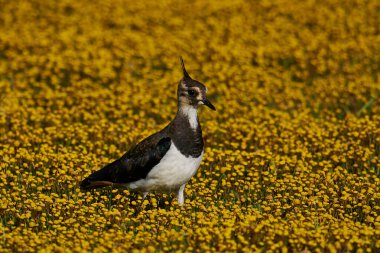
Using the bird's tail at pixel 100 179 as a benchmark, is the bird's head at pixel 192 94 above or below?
above

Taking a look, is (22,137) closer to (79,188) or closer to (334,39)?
(79,188)

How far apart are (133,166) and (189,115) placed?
100 cm

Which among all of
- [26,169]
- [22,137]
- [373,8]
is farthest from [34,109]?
[373,8]

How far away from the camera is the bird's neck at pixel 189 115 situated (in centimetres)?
1003

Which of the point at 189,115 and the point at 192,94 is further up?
the point at 192,94

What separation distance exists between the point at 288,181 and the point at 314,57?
6.92 metres

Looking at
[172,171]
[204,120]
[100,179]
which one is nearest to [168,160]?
[172,171]

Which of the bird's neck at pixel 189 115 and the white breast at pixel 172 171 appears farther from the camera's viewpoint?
the bird's neck at pixel 189 115

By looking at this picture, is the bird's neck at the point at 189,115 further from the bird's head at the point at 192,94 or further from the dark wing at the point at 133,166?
the dark wing at the point at 133,166

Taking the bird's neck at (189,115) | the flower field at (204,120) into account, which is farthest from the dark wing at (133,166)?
the bird's neck at (189,115)

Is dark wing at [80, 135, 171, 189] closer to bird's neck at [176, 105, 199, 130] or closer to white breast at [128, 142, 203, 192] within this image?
white breast at [128, 142, 203, 192]

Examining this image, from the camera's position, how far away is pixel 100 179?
10.2 metres

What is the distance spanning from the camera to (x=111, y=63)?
16.5 meters

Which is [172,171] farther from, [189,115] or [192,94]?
[192,94]
